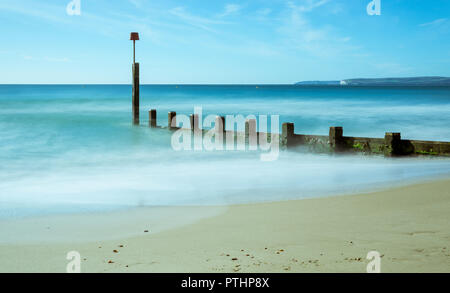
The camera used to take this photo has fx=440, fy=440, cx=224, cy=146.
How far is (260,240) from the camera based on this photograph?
4266 millimetres

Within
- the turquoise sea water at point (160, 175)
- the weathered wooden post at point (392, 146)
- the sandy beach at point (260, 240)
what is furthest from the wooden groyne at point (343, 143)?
the sandy beach at point (260, 240)

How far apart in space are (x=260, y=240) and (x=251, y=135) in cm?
735

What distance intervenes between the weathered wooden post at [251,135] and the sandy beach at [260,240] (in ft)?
18.1

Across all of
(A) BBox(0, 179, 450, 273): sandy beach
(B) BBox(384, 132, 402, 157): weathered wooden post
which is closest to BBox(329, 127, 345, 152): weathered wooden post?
(B) BBox(384, 132, 402, 157): weathered wooden post

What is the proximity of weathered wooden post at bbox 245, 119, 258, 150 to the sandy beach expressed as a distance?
5512 millimetres

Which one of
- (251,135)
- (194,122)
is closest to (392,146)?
(251,135)

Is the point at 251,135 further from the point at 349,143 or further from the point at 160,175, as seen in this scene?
the point at 160,175

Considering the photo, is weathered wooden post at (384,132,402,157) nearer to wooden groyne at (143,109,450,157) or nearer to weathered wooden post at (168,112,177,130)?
wooden groyne at (143,109,450,157)

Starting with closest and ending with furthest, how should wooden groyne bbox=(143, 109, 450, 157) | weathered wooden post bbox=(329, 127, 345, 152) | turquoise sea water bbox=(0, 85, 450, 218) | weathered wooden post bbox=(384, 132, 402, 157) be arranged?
turquoise sea water bbox=(0, 85, 450, 218), wooden groyne bbox=(143, 109, 450, 157), weathered wooden post bbox=(384, 132, 402, 157), weathered wooden post bbox=(329, 127, 345, 152)

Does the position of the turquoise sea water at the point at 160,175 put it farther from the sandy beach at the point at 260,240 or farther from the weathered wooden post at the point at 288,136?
the sandy beach at the point at 260,240

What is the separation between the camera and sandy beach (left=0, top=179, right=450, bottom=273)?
3654mm

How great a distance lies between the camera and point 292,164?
9.52 meters

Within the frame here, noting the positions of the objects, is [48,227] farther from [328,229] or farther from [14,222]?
[328,229]
